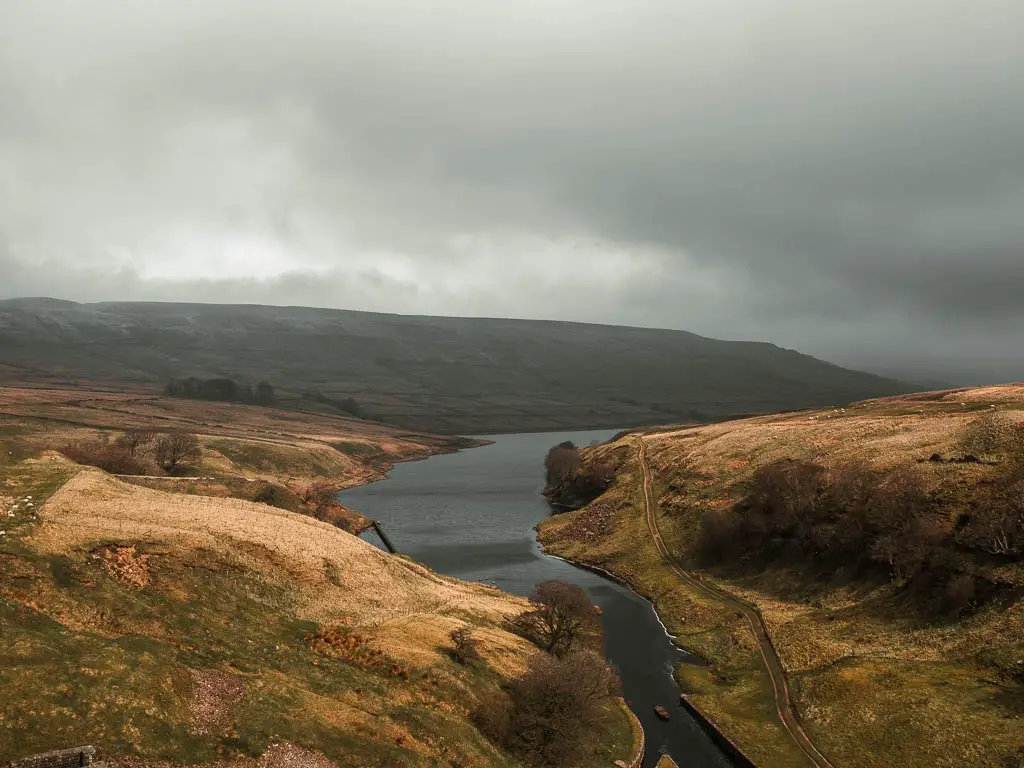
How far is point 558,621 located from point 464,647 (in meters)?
14.7

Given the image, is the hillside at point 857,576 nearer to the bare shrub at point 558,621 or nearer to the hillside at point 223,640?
the bare shrub at point 558,621

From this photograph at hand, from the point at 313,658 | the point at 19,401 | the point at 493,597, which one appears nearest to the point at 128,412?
the point at 19,401

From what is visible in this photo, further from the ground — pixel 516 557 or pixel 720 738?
pixel 720 738

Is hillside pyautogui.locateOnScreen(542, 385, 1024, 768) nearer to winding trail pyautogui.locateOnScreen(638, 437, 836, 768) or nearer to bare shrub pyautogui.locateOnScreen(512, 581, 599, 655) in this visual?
winding trail pyautogui.locateOnScreen(638, 437, 836, 768)

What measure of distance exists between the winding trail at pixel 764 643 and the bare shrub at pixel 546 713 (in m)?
16.4

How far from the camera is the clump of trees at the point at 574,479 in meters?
142

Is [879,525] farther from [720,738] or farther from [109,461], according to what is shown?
[109,461]

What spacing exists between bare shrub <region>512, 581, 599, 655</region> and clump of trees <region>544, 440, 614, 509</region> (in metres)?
74.5

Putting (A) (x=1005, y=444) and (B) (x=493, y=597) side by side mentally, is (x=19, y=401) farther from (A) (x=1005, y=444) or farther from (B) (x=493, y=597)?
(A) (x=1005, y=444)

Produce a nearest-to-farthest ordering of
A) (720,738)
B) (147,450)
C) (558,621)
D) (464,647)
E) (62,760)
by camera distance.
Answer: (62,760) → (720,738) → (464,647) → (558,621) → (147,450)

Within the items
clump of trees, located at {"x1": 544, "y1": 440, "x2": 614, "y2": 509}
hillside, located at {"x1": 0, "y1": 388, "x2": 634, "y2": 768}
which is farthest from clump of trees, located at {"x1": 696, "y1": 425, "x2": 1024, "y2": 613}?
clump of trees, located at {"x1": 544, "y1": 440, "x2": 614, "y2": 509}

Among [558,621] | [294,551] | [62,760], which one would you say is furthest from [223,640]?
[558,621]

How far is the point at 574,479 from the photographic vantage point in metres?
153

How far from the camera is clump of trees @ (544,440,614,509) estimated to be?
142 meters
